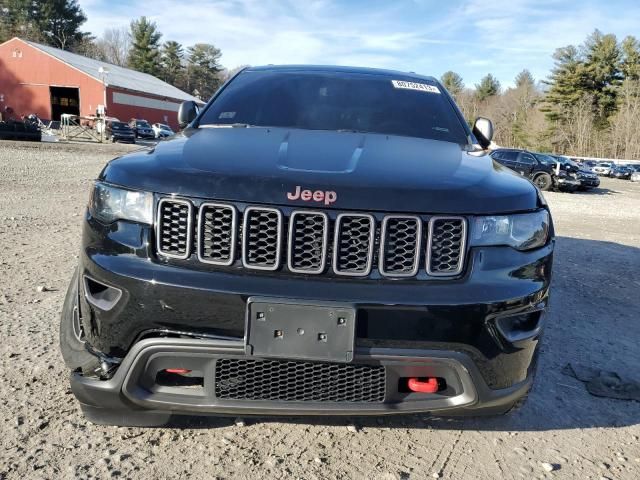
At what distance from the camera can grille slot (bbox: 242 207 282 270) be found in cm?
191

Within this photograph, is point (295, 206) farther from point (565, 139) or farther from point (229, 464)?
point (565, 139)

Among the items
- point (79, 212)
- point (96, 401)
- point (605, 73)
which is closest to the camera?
point (96, 401)

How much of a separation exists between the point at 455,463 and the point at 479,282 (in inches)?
33.7

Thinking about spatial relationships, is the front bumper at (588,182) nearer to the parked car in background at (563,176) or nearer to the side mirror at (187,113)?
the parked car in background at (563,176)

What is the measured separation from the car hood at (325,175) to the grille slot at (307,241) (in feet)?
0.18

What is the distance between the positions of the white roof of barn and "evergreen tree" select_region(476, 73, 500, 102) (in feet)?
210

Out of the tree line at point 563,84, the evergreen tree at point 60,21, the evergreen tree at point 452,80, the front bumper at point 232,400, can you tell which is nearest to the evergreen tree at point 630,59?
the tree line at point 563,84

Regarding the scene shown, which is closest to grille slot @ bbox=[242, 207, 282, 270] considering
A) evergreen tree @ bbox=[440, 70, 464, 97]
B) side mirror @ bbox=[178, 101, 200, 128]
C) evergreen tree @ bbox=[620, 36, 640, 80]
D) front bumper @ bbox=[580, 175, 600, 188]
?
side mirror @ bbox=[178, 101, 200, 128]

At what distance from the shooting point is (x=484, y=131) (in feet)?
11.7

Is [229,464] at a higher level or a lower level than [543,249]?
lower

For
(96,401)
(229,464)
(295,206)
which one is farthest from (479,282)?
(96,401)

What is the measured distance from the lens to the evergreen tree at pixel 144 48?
75188 millimetres

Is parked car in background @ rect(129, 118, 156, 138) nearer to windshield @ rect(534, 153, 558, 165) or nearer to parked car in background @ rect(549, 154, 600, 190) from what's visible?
windshield @ rect(534, 153, 558, 165)

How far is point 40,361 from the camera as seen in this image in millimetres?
2922
